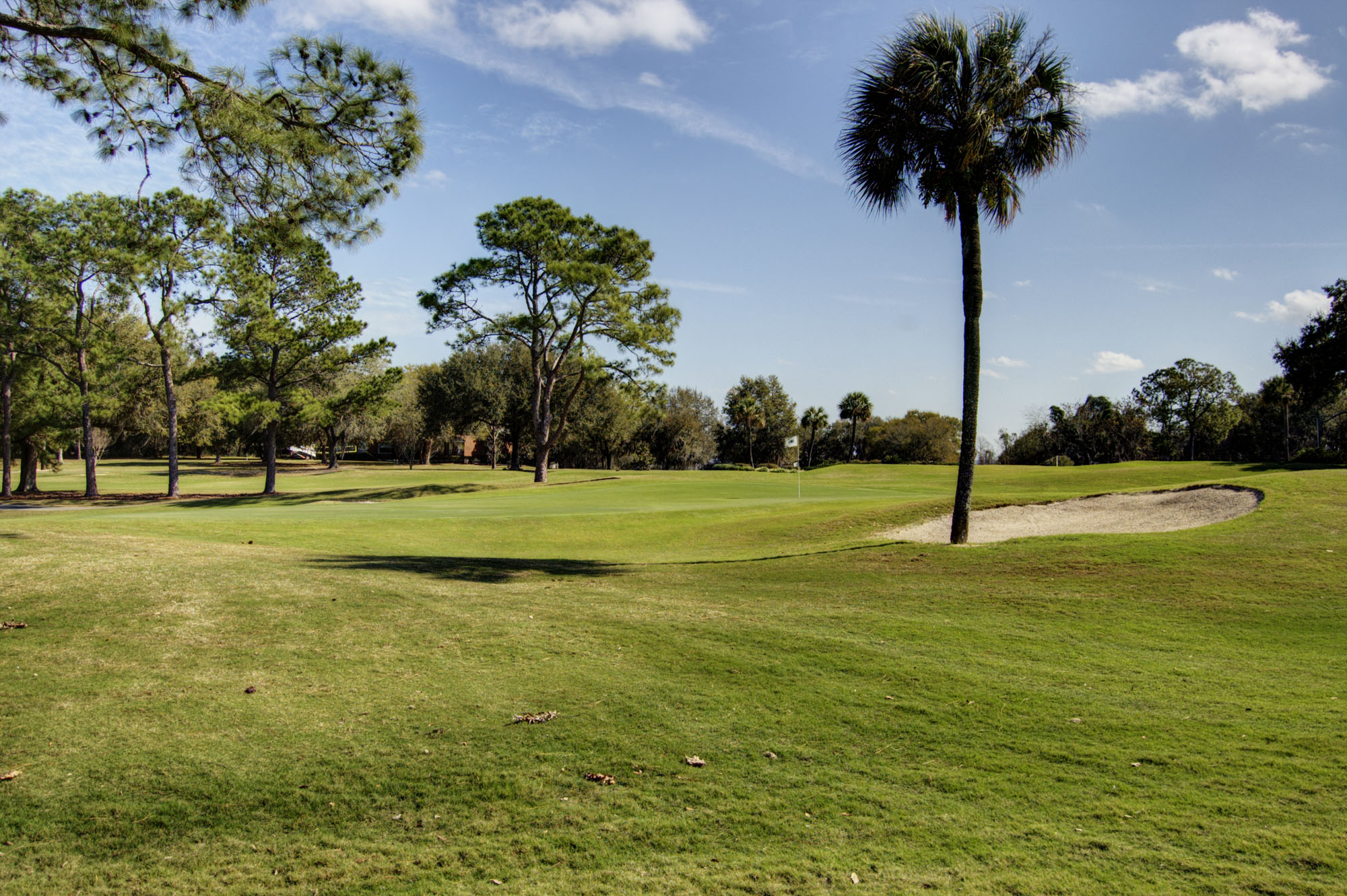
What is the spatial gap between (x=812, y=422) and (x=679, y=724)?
90751mm

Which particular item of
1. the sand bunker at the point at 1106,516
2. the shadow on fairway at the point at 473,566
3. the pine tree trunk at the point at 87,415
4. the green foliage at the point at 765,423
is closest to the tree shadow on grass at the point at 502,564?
the shadow on fairway at the point at 473,566

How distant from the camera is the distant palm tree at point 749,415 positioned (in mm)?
89625

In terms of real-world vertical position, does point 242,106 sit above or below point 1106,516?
above

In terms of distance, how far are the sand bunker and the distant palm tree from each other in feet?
220

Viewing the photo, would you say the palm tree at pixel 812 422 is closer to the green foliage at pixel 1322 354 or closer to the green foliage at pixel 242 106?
the green foliage at pixel 1322 354

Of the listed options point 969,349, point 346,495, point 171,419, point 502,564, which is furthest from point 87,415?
point 969,349

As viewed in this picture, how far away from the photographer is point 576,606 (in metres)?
10.6

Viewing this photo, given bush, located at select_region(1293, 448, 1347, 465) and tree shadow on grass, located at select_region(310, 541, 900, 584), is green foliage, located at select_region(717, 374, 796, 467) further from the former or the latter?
tree shadow on grass, located at select_region(310, 541, 900, 584)

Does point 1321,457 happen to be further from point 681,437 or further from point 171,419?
point 681,437

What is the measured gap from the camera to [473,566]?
1466cm

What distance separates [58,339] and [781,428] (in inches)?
2939

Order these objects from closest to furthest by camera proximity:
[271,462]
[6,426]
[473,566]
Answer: [473,566], [6,426], [271,462]

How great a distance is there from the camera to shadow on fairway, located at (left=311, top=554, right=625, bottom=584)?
13375 mm

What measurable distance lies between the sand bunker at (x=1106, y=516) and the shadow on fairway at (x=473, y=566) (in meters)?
7.49
